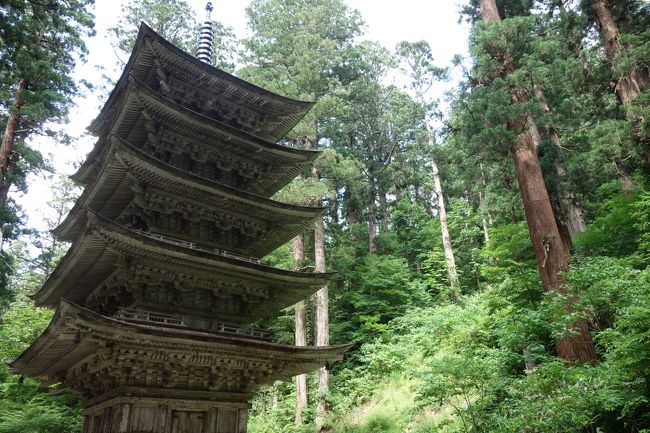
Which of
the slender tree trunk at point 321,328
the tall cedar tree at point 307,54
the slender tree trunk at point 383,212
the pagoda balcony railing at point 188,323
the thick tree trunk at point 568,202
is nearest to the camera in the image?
the pagoda balcony railing at point 188,323

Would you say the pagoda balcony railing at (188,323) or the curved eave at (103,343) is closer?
the curved eave at (103,343)

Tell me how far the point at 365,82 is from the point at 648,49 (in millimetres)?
18273

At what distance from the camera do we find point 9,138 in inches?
582

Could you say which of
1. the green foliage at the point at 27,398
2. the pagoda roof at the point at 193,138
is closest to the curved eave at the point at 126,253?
the pagoda roof at the point at 193,138

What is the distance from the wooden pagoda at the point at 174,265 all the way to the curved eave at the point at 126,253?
3 centimetres

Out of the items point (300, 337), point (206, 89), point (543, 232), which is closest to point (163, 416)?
point (206, 89)

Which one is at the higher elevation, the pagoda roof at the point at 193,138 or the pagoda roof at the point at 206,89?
the pagoda roof at the point at 206,89

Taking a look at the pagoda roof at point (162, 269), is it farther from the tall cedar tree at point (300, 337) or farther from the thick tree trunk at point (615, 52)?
the thick tree trunk at point (615, 52)

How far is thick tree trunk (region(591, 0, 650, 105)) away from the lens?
37.9ft

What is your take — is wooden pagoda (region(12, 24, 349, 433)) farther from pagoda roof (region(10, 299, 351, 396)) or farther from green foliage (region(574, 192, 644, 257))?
green foliage (region(574, 192, 644, 257))

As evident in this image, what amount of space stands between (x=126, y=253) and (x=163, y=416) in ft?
9.72

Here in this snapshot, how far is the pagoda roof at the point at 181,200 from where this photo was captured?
8.35 m

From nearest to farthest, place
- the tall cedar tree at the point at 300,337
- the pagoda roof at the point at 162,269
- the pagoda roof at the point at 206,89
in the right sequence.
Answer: the pagoda roof at the point at 162,269
the pagoda roof at the point at 206,89
the tall cedar tree at the point at 300,337

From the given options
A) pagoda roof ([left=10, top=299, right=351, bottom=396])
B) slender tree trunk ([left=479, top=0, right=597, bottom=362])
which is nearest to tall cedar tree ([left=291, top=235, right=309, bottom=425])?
pagoda roof ([left=10, top=299, right=351, bottom=396])
